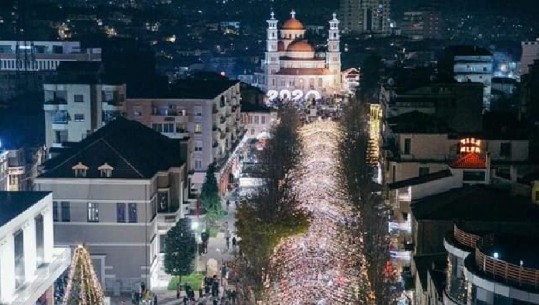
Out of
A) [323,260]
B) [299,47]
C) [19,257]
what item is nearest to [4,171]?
[323,260]

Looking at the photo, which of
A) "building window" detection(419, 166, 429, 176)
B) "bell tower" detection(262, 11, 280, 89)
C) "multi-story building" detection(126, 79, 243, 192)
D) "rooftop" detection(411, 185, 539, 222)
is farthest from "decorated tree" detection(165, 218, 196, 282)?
"bell tower" detection(262, 11, 280, 89)

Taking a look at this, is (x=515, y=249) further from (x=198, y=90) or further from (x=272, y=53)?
(x=272, y=53)

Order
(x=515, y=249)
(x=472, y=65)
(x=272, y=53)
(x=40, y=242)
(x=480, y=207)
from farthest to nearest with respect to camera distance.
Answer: (x=272, y=53), (x=472, y=65), (x=480, y=207), (x=40, y=242), (x=515, y=249)

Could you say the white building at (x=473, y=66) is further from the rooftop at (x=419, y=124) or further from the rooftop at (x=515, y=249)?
the rooftop at (x=515, y=249)

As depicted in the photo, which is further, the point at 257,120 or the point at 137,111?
the point at 257,120

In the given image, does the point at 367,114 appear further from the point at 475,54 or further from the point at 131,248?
the point at 131,248

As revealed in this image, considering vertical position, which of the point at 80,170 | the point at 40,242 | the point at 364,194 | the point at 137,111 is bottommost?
the point at 364,194

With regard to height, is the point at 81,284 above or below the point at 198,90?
below

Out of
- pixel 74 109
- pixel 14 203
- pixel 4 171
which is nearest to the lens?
pixel 14 203
